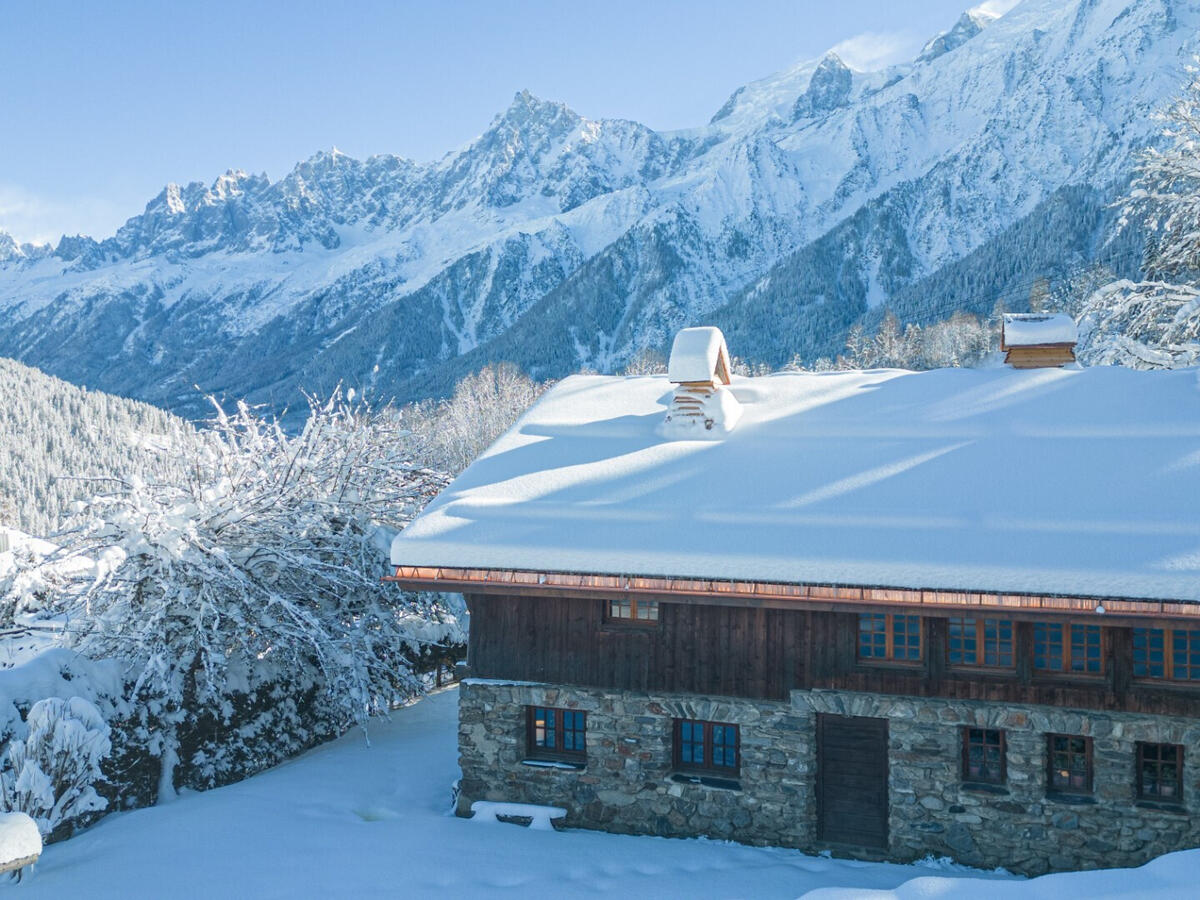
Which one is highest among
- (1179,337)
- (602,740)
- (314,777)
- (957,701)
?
(1179,337)

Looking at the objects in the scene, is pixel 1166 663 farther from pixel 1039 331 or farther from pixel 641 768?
pixel 1039 331

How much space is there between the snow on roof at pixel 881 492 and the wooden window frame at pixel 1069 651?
1192 mm

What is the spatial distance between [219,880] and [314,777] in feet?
12.0

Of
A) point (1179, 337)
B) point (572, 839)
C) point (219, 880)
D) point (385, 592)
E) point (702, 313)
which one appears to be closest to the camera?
point (219, 880)

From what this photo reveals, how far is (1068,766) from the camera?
9250 mm

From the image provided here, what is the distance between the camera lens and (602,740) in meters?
10.4

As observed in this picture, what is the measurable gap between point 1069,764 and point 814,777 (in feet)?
9.30

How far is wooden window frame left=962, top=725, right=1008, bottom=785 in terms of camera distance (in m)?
9.34

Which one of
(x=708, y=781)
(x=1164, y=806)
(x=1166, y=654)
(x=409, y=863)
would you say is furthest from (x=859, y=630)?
(x=409, y=863)

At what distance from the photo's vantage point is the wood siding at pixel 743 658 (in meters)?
8.95

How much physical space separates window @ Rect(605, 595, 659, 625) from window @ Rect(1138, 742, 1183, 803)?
220 inches

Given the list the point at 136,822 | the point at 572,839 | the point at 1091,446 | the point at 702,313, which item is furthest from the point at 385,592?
the point at 702,313

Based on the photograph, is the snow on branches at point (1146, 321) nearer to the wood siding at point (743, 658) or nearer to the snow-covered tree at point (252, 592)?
the wood siding at point (743, 658)

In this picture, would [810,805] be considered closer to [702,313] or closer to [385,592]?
[385,592]
